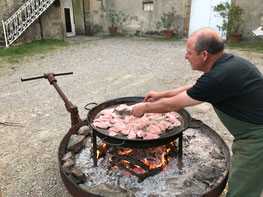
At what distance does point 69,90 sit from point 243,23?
32.9 ft

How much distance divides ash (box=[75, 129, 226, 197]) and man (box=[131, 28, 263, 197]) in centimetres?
39

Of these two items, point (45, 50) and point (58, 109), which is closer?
point (58, 109)

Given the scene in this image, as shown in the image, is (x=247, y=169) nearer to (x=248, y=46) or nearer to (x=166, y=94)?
(x=166, y=94)

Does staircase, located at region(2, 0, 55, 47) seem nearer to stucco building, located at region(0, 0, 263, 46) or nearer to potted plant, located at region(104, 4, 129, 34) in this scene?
stucco building, located at region(0, 0, 263, 46)

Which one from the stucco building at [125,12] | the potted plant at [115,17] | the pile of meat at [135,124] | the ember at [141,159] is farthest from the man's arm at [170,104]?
the potted plant at [115,17]

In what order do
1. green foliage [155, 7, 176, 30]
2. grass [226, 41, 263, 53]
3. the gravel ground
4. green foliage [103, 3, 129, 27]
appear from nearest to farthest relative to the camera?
the gravel ground < grass [226, 41, 263, 53] < green foliage [155, 7, 176, 30] < green foliage [103, 3, 129, 27]

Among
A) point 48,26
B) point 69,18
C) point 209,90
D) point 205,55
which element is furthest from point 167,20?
point 209,90

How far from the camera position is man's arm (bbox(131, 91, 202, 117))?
215 cm

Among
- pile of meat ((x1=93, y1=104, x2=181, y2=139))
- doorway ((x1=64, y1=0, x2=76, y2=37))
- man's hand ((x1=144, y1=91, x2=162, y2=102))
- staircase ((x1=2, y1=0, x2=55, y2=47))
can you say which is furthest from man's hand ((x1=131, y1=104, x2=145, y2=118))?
doorway ((x1=64, y1=0, x2=76, y2=37))

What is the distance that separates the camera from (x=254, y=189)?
241 centimetres

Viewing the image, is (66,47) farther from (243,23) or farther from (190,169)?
(190,169)

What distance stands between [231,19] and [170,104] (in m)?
11.6

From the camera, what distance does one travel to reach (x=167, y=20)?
543 inches

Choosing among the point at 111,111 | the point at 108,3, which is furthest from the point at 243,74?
the point at 108,3
